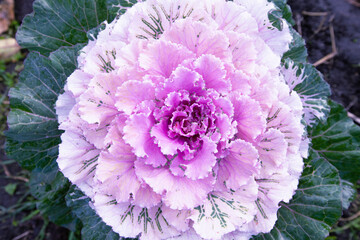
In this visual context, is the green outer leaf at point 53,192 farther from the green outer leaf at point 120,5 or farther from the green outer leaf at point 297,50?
the green outer leaf at point 297,50

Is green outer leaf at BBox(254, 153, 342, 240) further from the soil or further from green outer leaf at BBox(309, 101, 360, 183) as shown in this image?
the soil

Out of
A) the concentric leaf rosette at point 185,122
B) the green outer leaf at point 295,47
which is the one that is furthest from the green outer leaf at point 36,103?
the green outer leaf at point 295,47

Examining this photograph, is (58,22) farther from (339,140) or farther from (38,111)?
(339,140)

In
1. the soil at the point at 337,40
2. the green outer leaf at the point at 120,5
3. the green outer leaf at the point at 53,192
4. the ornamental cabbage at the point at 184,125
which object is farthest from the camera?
the soil at the point at 337,40

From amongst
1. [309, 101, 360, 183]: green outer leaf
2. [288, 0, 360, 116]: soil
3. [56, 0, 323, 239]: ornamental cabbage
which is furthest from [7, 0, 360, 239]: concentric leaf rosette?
[288, 0, 360, 116]: soil

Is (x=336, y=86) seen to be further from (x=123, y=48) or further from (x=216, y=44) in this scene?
(x=123, y=48)

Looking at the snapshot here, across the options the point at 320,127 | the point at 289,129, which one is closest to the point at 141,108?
the point at 289,129
